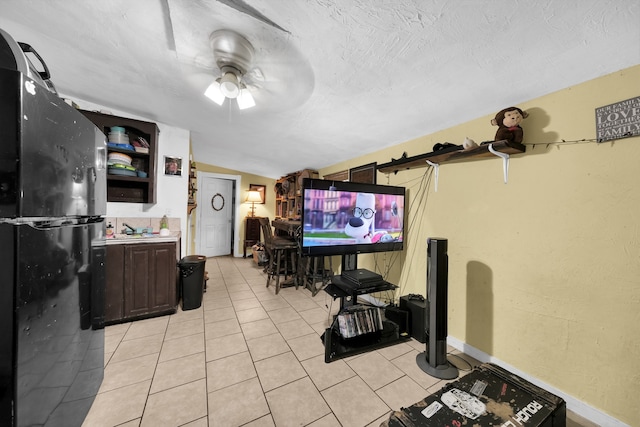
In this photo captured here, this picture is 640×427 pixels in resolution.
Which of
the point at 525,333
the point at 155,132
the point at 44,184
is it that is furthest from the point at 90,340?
the point at 525,333

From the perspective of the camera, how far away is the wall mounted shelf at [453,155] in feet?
5.16

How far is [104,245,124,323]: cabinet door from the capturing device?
2240 millimetres

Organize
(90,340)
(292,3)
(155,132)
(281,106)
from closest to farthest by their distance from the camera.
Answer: (292,3) → (90,340) → (281,106) → (155,132)

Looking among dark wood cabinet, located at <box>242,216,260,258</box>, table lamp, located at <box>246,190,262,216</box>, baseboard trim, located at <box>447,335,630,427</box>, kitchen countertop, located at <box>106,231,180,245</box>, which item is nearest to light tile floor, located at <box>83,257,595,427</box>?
baseboard trim, located at <box>447,335,630,427</box>

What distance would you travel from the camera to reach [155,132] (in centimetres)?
268

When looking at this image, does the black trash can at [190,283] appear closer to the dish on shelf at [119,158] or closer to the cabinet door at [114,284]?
the cabinet door at [114,284]

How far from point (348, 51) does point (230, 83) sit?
831 millimetres

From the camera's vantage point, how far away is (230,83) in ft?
5.00

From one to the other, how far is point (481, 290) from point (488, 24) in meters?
1.86

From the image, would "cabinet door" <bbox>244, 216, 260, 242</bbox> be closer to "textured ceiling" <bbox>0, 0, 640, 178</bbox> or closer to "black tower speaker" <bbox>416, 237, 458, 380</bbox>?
"textured ceiling" <bbox>0, 0, 640, 178</bbox>

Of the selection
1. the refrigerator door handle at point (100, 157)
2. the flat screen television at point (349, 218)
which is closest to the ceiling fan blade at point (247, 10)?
the flat screen television at point (349, 218)

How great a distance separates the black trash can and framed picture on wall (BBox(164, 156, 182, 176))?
4.03 ft

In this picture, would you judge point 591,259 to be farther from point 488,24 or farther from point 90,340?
point 90,340

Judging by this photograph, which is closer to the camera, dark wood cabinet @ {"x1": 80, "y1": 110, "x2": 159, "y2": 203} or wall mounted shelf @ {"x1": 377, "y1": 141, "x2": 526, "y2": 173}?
wall mounted shelf @ {"x1": 377, "y1": 141, "x2": 526, "y2": 173}
